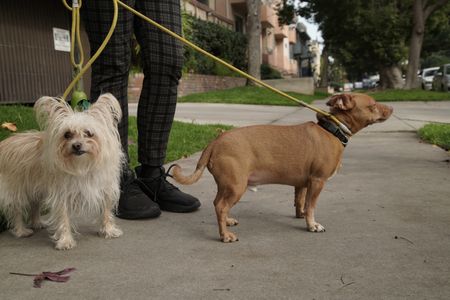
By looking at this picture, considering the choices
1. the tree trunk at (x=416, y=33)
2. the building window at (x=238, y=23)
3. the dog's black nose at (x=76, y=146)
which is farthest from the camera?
the building window at (x=238, y=23)

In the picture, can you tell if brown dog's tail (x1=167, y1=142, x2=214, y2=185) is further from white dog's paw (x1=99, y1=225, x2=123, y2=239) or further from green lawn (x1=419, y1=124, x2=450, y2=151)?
green lawn (x1=419, y1=124, x2=450, y2=151)

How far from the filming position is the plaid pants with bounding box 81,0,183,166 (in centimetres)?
305

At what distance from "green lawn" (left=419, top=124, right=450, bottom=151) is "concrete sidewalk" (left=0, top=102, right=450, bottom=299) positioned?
2389mm

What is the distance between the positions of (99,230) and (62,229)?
0.27m

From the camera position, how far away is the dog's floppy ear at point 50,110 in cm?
257

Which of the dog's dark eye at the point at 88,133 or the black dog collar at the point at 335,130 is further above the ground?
the dog's dark eye at the point at 88,133

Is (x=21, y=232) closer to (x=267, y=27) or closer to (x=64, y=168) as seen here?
(x=64, y=168)

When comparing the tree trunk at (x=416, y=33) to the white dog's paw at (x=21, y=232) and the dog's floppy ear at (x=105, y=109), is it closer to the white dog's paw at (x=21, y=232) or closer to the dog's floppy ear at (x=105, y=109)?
the dog's floppy ear at (x=105, y=109)

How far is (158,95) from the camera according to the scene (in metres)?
3.29

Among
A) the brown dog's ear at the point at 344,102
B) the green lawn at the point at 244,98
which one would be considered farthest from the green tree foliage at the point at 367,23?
the brown dog's ear at the point at 344,102

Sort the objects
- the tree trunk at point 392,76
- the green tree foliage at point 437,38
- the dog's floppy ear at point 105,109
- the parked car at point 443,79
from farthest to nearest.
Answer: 1. the tree trunk at point 392,76
2. the green tree foliage at point 437,38
3. the parked car at point 443,79
4. the dog's floppy ear at point 105,109

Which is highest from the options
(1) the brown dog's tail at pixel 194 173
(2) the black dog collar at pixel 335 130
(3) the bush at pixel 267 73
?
(3) the bush at pixel 267 73

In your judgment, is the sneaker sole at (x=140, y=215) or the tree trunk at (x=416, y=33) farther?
the tree trunk at (x=416, y=33)

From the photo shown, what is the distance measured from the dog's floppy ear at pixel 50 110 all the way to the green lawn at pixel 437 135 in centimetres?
470
